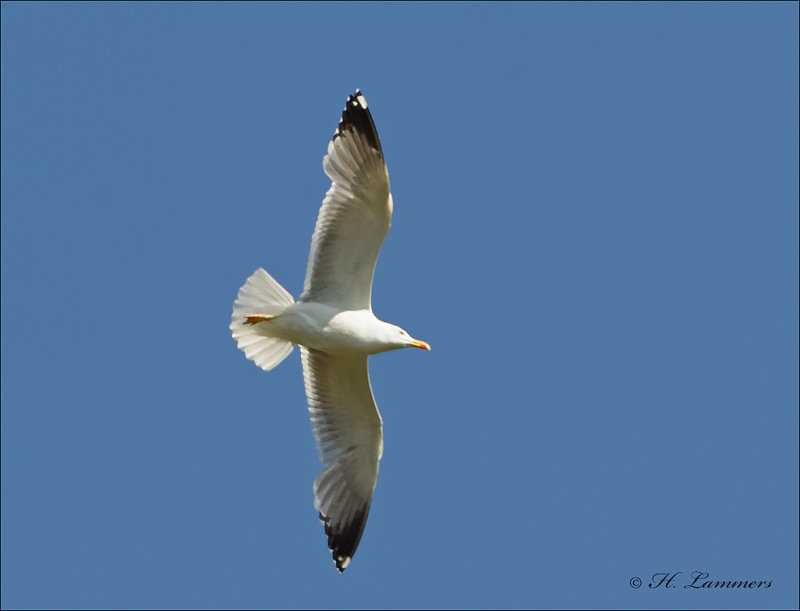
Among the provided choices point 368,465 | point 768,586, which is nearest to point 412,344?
point 368,465

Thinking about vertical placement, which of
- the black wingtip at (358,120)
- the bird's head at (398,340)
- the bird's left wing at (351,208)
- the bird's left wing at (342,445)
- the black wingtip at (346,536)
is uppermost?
the black wingtip at (358,120)

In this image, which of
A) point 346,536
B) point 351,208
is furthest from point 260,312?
point 346,536

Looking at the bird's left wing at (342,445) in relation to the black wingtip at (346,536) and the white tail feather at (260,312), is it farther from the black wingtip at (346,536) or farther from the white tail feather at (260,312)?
the white tail feather at (260,312)

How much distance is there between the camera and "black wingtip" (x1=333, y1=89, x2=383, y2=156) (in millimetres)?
9367

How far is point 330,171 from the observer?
9383 mm

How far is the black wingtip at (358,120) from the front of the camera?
9367mm

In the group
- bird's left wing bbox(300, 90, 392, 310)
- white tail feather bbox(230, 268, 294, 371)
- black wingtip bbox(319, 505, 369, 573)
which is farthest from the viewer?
black wingtip bbox(319, 505, 369, 573)

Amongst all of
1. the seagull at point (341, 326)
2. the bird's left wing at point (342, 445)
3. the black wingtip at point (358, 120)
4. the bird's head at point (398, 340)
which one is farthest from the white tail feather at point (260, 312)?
the black wingtip at point (358, 120)

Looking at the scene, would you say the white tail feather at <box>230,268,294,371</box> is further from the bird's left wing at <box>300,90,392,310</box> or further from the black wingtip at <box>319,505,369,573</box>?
the black wingtip at <box>319,505,369,573</box>

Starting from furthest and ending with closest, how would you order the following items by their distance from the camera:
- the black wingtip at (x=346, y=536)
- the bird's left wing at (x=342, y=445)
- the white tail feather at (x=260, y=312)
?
the black wingtip at (x=346, y=536) < the bird's left wing at (x=342, y=445) < the white tail feather at (x=260, y=312)

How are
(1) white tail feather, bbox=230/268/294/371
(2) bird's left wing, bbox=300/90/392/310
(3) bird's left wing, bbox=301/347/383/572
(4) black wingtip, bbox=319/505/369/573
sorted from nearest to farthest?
(2) bird's left wing, bbox=300/90/392/310 < (1) white tail feather, bbox=230/268/294/371 < (3) bird's left wing, bbox=301/347/383/572 < (4) black wingtip, bbox=319/505/369/573

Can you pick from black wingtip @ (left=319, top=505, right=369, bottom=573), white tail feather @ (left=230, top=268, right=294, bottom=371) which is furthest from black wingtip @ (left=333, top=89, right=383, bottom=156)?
black wingtip @ (left=319, top=505, right=369, bottom=573)

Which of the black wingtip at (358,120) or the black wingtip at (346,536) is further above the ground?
the black wingtip at (358,120)

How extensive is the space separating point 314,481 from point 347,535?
0.53 meters
